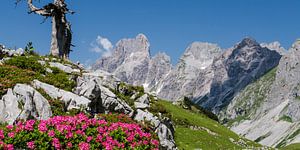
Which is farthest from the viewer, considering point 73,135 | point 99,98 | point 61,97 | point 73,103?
point 99,98

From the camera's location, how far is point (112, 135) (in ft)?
64.2

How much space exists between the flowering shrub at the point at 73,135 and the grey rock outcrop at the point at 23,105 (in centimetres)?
231

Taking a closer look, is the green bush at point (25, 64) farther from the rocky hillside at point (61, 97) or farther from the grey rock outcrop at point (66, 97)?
the grey rock outcrop at point (66, 97)

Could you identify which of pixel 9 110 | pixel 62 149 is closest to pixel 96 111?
pixel 9 110

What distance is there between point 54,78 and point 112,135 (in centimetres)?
1118

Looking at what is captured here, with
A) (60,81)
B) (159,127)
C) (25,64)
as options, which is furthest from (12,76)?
(159,127)

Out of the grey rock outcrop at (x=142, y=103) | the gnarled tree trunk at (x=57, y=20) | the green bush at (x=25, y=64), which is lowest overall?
the grey rock outcrop at (x=142, y=103)

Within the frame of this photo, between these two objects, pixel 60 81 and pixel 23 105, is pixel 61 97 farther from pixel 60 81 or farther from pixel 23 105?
pixel 23 105

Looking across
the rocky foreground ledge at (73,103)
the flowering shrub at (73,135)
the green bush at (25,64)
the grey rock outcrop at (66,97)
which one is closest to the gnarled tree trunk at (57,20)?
the rocky foreground ledge at (73,103)

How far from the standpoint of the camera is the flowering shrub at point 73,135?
17.2m

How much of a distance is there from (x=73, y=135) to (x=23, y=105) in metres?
5.37

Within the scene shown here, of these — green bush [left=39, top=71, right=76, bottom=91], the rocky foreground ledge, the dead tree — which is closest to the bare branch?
the dead tree

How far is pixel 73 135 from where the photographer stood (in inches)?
730

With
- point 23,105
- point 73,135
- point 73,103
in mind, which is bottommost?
point 73,135
